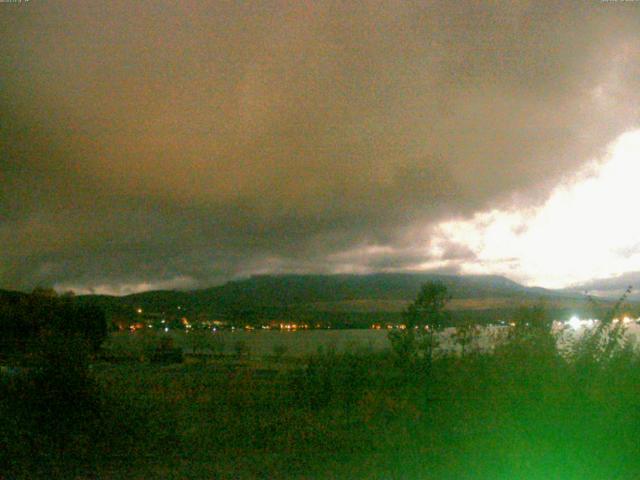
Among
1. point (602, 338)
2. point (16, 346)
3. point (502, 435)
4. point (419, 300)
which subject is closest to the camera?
point (502, 435)

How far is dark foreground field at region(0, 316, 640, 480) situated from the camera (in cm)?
1144

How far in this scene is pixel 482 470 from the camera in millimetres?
11445

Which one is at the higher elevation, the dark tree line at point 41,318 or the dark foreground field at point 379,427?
the dark tree line at point 41,318

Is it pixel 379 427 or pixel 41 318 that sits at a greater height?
pixel 41 318

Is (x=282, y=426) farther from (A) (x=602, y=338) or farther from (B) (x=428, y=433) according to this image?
(A) (x=602, y=338)

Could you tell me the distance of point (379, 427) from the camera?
47.6 feet

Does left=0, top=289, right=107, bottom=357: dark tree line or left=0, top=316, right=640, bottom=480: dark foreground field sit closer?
left=0, top=316, right=640, bottom=480: dark foreground field

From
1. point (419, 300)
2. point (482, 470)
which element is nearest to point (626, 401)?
point (482, 470)

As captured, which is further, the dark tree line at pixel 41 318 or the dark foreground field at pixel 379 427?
the dark tree line at pixel 41 318

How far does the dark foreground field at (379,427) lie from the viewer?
11438mm

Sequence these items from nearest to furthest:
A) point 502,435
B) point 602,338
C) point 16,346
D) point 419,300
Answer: point 502,435 → point 602,338 → point 419,300 → point 16,346

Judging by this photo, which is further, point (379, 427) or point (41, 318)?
point (41, 318)

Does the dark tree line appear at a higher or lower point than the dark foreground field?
higher

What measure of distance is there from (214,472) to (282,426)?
3665mm
